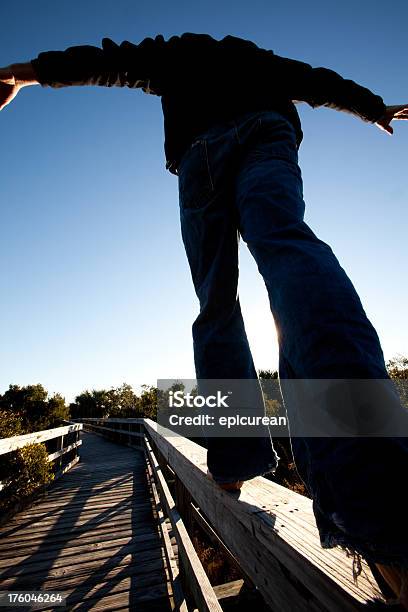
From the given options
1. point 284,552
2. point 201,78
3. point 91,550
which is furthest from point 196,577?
point 91,550

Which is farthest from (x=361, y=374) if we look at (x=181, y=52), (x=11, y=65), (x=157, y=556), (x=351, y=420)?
(x=157, y=556)

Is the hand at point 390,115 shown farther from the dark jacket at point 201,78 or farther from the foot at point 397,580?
the foot at point 397,580

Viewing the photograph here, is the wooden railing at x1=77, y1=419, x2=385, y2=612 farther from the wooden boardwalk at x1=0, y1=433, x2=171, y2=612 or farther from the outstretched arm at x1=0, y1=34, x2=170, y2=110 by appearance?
the wooden boardwalk at x1=0, y1=433, x2=171, y2=612

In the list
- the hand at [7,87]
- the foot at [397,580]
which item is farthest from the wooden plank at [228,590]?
the hand at [7,87]

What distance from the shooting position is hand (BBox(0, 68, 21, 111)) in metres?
1.08

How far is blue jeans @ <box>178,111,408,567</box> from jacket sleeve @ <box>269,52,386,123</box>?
0.80 feet

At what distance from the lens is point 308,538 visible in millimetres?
530

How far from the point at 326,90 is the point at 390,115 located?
0.35 metres

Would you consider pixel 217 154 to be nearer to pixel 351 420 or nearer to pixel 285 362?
pixel 285 362

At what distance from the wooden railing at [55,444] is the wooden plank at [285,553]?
439 centimetres

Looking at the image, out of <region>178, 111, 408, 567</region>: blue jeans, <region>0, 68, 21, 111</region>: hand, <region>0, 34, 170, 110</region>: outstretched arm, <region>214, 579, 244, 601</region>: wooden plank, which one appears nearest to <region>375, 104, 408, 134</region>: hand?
<region>178, 111, 408, 567</region>: blue jeans

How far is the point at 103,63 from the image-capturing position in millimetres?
1078

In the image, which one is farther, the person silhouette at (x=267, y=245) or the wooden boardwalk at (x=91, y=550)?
the wooden boardwalk at (x=91, y=550)

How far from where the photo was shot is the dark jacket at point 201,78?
997mm
